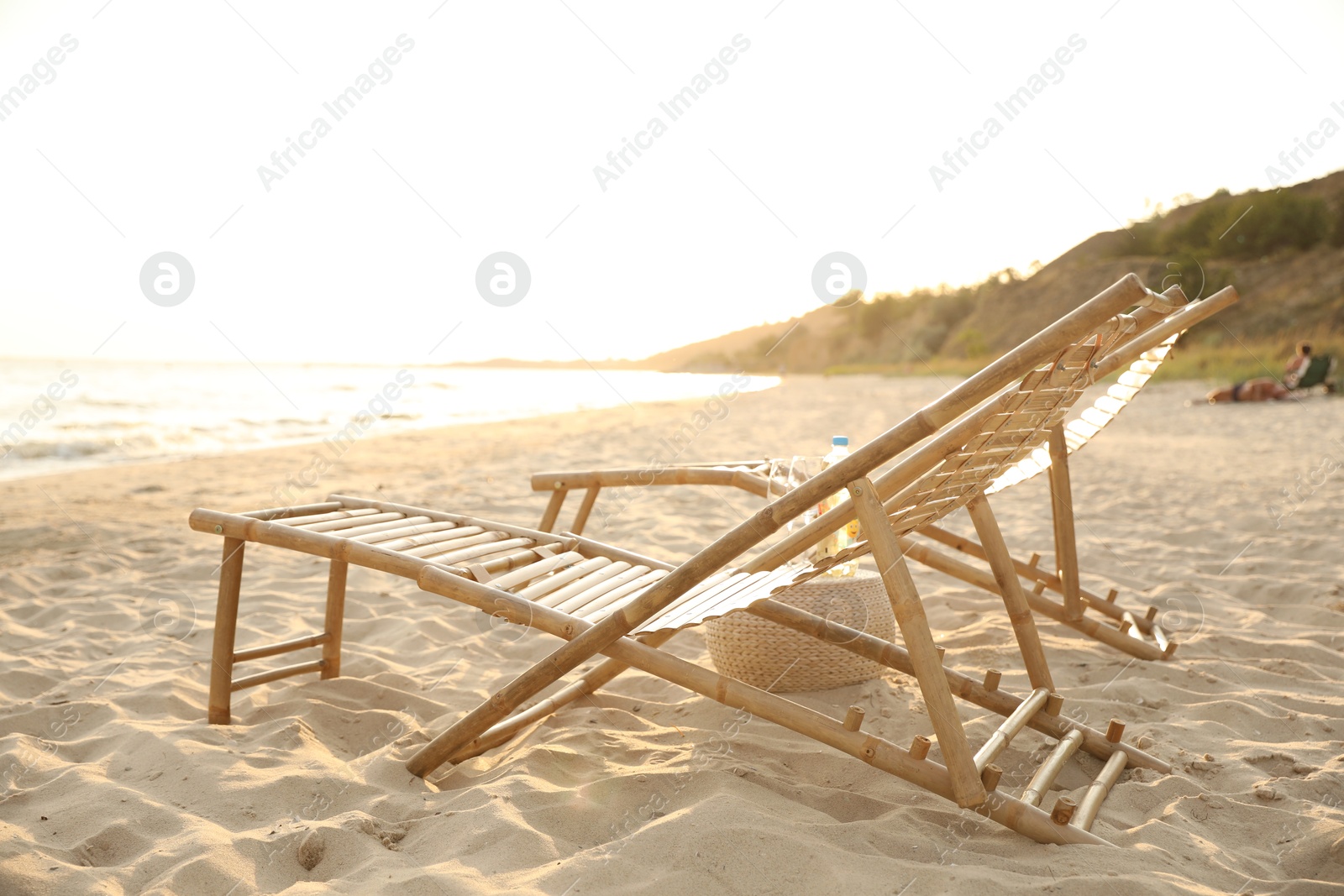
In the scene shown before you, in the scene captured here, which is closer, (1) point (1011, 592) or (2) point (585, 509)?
(1) point (1011, 592)

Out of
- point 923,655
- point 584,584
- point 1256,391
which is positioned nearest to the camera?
point 923,655

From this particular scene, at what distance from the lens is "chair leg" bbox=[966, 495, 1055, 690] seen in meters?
2.15

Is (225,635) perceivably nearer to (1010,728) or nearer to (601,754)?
(601,754)

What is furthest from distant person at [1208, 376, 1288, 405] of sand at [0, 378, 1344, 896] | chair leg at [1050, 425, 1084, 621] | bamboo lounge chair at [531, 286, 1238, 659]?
chair leg at [1050, 425, 1084, 621]

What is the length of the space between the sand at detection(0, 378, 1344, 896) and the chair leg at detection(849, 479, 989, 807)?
14 centimetres

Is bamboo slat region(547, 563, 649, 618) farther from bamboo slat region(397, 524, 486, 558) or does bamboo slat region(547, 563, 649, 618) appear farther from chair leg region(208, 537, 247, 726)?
chair leg region(208, 537, 247, 726)

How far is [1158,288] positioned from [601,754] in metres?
30.0

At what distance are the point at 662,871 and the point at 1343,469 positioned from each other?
21.1 feet

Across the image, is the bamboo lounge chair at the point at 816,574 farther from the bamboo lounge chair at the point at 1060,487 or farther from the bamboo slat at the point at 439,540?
the bamboo lounge chair at the point at 1060,487

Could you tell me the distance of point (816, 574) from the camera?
1638mm

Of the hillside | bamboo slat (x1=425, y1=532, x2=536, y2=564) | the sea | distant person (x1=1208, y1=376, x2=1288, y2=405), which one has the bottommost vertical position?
the sea

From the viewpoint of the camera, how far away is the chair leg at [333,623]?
264 cm

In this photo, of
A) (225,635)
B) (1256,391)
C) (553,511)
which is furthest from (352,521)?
(1256,391)

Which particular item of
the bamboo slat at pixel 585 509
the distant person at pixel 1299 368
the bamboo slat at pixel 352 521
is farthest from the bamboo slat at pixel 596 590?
the distant person at pixel 1299 368
